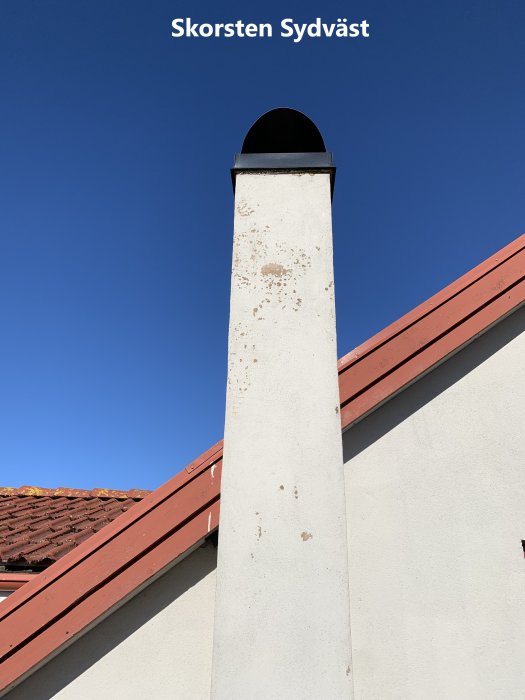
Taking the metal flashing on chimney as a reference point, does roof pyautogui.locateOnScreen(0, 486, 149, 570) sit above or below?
below

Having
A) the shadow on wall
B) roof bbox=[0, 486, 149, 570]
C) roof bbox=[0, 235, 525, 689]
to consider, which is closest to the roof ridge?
roof bbox=[0, 486, 149, 570]

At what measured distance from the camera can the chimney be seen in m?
1.37

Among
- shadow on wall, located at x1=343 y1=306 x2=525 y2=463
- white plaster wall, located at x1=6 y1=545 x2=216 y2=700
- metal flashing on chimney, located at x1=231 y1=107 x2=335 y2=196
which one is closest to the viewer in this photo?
white plaster wall, located at x1=6 y1=545 x2=216 y2=700

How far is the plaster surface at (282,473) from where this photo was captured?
1.37 meters

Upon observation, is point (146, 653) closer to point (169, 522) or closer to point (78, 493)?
point (169, 522)

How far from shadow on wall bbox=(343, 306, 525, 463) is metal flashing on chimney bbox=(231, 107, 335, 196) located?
1050 mm

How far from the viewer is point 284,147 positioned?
2.31 m

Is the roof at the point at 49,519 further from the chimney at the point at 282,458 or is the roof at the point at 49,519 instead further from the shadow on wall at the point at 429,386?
the shadow on wall at the point at 429,386

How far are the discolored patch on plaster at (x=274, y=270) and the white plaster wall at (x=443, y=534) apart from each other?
0.76m

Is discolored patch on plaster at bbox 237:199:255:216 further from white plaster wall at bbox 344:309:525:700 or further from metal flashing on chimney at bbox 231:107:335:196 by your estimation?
white plaster wall at bbox 344:309:525:700

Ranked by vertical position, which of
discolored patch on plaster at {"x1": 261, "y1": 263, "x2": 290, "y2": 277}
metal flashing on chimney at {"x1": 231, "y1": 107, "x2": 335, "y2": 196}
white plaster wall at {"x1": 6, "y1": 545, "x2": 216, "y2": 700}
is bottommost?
white plaster wall at {"x1": 6, "y1": 545, "x2": 216, "y2": 700}

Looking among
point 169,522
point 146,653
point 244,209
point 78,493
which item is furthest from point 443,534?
point 78,493

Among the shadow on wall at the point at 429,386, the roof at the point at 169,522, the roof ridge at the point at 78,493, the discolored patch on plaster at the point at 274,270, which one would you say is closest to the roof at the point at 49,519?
the roof ridge at the point at 78,493

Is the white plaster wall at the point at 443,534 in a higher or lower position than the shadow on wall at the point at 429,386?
lower
